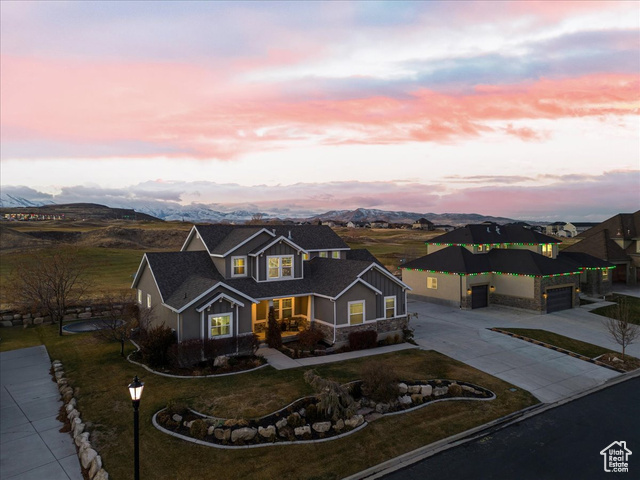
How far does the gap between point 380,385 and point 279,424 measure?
434 centimetres

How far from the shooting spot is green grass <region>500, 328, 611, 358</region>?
21.5 meters

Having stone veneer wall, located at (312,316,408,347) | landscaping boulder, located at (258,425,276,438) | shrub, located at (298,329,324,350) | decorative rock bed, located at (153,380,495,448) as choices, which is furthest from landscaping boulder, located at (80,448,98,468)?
stone veneer wall, located at (312,316,408,347)

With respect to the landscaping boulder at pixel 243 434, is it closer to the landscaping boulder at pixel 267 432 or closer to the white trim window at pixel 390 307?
the landscaping boulder at pixel 267 432

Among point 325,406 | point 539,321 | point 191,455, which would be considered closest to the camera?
point 191,455

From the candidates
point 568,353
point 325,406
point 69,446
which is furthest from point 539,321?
point 69,446

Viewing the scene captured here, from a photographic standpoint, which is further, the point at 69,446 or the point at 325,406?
the point at 325,406

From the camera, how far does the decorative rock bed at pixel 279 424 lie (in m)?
12.1

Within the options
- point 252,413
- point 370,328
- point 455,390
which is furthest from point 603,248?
point 252,413

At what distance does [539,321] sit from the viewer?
2800cm

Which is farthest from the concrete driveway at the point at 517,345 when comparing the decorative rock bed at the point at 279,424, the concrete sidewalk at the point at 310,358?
the decorative rock bed at the point at 279,424

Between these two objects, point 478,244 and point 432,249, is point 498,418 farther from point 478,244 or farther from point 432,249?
point 432,249

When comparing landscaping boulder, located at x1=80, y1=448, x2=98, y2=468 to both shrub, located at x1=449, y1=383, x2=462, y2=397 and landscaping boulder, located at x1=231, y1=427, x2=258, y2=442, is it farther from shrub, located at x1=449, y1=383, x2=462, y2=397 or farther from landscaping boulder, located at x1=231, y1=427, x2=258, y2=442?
shrub, located at x1=449, y1=383, x2=462, y2=397

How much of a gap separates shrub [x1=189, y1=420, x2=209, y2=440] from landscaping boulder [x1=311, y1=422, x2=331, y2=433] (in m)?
3.47

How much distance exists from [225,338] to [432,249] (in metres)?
26.3
